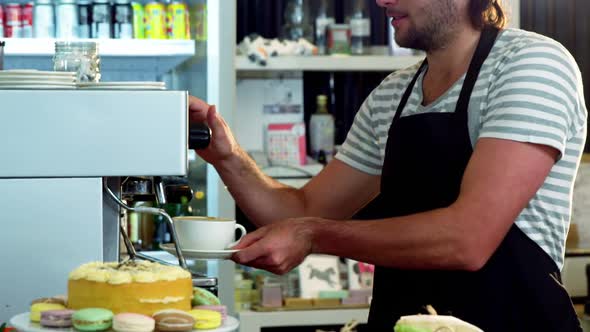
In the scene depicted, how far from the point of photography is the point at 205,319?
1121 millimetres

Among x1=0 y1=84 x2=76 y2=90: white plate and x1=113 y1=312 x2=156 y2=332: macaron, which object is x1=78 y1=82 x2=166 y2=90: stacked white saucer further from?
x1=113 y1=312 x2=156 y2=332: macaron

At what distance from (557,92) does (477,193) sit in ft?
0.79

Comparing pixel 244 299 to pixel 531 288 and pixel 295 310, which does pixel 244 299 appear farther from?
pixel 531 288

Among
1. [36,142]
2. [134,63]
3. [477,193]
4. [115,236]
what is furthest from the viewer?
[134,63]

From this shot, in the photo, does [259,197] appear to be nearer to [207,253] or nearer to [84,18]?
[207,253]

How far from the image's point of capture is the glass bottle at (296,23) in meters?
3.67

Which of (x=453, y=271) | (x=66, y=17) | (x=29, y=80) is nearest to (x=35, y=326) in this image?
(x=29, y=80)

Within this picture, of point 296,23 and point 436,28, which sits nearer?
point 436,28

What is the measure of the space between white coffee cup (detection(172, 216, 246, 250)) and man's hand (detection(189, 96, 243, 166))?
0.51m

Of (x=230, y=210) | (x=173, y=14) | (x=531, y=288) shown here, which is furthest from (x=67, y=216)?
(x=173, y=14)

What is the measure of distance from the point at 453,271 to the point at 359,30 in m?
1.88

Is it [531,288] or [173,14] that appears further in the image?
[173,14]

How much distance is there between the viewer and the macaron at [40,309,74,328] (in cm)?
109

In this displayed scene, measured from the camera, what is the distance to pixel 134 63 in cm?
367
